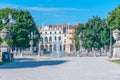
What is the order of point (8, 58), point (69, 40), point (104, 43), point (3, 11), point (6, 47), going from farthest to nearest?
point (69, 40) → point (104, 43) → point (3, 11) → point (6, 47) → point (8, 58)

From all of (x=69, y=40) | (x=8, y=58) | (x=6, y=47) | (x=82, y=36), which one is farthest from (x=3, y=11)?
(x=69, y=40)

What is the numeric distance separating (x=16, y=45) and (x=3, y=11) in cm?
891

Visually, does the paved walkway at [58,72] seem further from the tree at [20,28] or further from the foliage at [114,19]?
the tree at [20,28]

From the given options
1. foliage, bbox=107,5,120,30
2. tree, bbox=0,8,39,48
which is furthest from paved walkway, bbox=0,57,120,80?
tree, bbox=0,8,39,48

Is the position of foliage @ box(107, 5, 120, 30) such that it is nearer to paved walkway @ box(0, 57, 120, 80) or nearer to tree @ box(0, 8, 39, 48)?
tree @ box(0, 8, 39, 48)

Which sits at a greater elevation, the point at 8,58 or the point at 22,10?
the point at 22,10

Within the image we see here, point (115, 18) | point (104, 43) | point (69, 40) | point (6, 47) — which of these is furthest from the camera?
point (69, 40)

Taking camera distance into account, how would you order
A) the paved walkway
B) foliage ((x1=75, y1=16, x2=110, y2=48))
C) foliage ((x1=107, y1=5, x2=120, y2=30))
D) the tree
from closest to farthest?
the paved walkway < foliage ((x1=107, y1=5, x2=120, y2=30)) < the tree < foliage ((x1=75, y1=16, x2=110, y2=48))

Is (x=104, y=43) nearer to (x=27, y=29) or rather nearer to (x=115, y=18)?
(x=27, y=29)

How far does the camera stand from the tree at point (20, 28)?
261ft

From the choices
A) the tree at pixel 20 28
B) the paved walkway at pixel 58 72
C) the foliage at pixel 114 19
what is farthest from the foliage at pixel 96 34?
the paved walkway at pixel 58 72

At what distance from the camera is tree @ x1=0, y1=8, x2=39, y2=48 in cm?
7962

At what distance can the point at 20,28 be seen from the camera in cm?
8138

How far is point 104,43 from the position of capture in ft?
325
